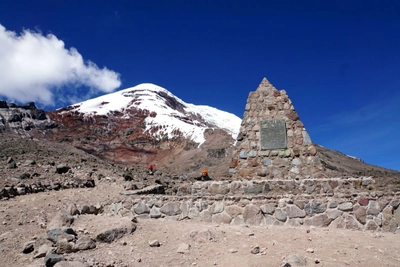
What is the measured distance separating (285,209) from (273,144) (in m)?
3.93

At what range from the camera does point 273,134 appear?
1005 centimetres

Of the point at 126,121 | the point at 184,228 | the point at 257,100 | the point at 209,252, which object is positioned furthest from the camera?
the point at 126,121

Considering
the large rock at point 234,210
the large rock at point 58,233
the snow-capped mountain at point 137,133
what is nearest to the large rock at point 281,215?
the large rock at point 234,210

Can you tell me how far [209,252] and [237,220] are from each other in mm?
1730

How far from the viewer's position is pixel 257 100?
10.6 m

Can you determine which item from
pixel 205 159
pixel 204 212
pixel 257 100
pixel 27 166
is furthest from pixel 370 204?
pixel 205 159

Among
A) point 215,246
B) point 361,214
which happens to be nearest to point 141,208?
point 215,246

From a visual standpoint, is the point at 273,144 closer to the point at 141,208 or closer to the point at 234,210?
the point at 234,210

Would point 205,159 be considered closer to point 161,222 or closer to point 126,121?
point 161,222

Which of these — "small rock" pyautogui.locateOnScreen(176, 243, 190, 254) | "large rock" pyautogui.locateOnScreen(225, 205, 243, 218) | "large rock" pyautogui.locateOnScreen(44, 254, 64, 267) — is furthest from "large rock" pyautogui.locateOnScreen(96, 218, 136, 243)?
"large rock" pyautogui.locateOnScreen(225, 205, 243, 218)

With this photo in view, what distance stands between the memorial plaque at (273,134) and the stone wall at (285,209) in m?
3.62

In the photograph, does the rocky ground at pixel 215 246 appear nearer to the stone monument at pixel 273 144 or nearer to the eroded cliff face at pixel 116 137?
the stone monument at pixel 273 144

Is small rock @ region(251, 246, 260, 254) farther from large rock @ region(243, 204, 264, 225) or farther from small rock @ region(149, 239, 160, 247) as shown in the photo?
large rock @ region(243, 204, 264, 225)

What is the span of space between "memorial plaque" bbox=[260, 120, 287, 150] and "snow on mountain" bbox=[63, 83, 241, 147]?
39505 mm
